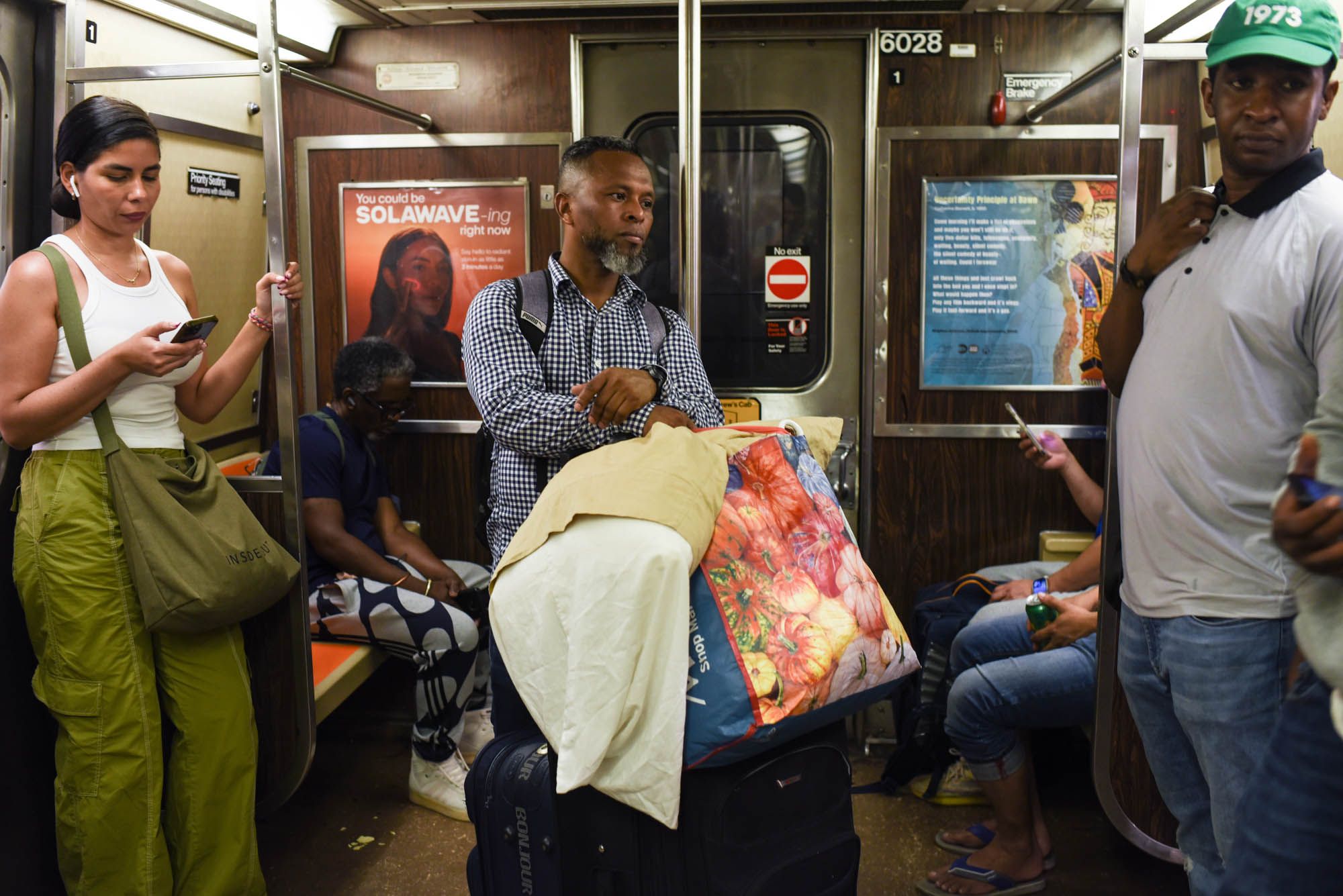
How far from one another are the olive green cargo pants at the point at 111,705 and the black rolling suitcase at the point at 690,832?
861mm

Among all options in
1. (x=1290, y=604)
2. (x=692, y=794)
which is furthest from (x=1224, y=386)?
(x=692, y=794)

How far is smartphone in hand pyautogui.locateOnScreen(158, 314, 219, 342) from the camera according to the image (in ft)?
8.22

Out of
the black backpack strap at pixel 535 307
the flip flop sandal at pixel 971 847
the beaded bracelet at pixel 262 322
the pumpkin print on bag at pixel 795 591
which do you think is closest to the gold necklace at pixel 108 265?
the beaded bracelet at pixel 262 322

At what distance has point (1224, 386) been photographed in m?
1.97

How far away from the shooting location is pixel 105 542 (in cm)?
260

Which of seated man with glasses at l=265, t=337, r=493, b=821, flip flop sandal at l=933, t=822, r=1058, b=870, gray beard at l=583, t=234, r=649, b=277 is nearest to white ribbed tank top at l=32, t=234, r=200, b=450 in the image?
seated man with glasses at l=265, t=337, r=493, b=821

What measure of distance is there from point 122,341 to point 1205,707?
2.44m

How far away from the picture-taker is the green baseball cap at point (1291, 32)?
1.96 metres

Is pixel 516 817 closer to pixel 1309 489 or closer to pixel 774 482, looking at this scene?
pixel 774 482

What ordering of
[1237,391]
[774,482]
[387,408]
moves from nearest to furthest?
[1237,391]
[774,482]
[387,408]

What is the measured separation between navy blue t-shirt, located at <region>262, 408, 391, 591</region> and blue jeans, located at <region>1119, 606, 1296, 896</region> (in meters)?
2.59

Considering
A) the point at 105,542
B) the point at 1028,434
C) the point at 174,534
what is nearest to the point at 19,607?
the point at 105,542

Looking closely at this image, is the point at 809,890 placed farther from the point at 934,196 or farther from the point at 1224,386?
the point at 934,196

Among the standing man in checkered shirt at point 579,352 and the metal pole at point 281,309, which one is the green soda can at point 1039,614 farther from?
the metal pole at point 281,309
